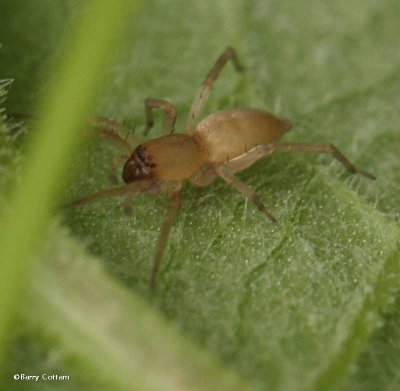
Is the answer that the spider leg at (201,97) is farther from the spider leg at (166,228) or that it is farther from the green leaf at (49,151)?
the green leaf at (49,151)

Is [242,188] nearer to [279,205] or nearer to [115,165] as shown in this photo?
[279,205]

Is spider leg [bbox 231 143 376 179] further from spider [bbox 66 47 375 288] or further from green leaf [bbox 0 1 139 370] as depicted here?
green leaf [bbox 0 1 139 370]

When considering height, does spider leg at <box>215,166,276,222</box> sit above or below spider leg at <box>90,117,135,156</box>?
below

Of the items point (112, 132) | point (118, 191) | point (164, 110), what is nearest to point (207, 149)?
point (164, 110)

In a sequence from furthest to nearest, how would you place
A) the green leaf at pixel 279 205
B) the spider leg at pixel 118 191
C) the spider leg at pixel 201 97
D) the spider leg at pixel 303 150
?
the spider leg at pixel 201 97
the spider leg at pixel 303 150
the spider leg at pixel 118 191
the green leaf at pixel 279 205

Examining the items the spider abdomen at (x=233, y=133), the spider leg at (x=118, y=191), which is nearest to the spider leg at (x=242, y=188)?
the spider abdomen at (x=233, y=133)

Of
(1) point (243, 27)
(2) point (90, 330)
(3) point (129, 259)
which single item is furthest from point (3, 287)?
(1) point (243, 27)

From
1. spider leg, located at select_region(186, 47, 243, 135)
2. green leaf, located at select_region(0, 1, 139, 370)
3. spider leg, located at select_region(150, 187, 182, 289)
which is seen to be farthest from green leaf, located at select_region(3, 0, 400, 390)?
green leaf, located at select_region(0, 1, 139, 370)
